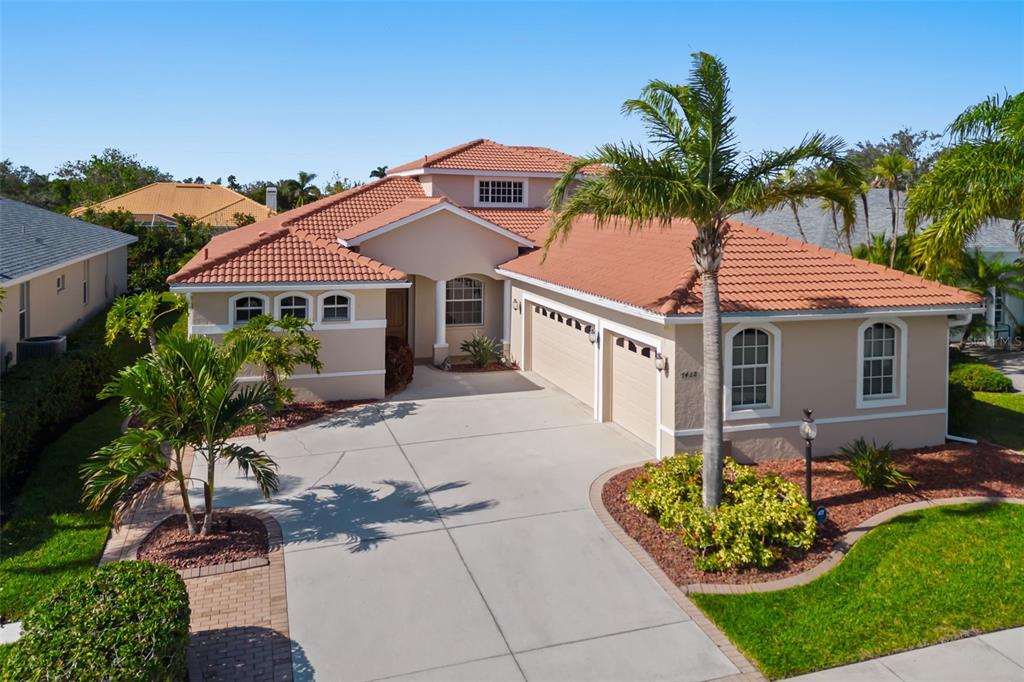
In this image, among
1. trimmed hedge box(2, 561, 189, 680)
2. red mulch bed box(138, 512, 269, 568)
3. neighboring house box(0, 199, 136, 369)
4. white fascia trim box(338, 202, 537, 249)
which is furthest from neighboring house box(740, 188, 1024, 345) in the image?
trimmed hedge box(2, 561, 189, 680)

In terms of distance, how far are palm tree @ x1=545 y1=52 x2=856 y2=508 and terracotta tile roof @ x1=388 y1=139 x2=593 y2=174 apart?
555 inches

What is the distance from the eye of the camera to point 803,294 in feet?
46.8

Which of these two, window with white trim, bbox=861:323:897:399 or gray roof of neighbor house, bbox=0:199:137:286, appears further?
gray roof of neighbor house, bbox=0:199:137:286

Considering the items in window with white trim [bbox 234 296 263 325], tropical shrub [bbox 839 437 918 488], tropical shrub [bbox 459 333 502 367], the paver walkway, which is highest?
window with white trim [bbox 234 296 263 325]

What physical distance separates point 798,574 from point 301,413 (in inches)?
436

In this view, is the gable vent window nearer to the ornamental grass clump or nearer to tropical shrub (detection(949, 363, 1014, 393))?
tropical shrub (detection(949, 363, 1014, 393))

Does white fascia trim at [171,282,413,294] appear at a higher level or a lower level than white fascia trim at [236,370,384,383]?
higher

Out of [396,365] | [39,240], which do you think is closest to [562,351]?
[396,365]

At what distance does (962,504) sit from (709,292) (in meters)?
5.46

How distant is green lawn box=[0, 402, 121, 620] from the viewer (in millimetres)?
9234

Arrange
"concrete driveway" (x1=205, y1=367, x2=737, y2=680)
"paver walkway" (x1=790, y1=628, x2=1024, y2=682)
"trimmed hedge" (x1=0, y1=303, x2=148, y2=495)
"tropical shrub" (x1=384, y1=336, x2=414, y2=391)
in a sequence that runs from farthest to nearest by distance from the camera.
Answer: "tropical shrub" (x1=384, y1=336, x2=414, y2=391) → "trimmed hedge" (x1=0, y1=303, x2=148, y2=495) → "concrete driveway" (x1=205, y1=367, x2=737, y2=680) → "paver walkway" (x1=790, y1=628, x2=1024, y2=682)

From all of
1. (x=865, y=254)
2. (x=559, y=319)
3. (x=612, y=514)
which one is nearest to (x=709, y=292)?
(x=612, y=514)

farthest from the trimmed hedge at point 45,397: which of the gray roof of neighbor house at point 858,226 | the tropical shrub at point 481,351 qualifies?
the gray roof of neighbor house at point 858,226

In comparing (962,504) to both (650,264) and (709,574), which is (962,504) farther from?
(650,264)
